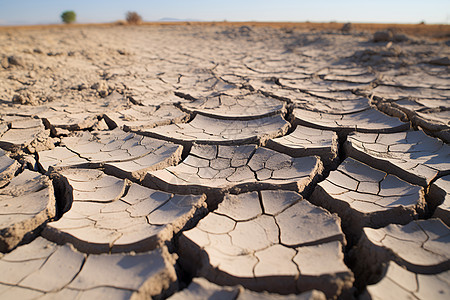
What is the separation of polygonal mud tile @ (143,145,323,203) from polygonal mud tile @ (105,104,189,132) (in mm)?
658

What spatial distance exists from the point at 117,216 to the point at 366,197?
1316mm

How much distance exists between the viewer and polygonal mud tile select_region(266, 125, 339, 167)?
6.30ft

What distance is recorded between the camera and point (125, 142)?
2.24 meters

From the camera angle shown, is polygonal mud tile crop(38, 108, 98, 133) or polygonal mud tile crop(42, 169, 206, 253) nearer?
polygonal mud tile crop(42, 169, 206, 253)

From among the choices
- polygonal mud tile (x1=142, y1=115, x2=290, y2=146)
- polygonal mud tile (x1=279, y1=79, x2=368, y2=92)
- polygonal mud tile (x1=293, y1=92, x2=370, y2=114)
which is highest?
polygonal mud tile (x1=279, y1=79, x2=368, y2=92)

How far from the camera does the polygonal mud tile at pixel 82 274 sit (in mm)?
1024

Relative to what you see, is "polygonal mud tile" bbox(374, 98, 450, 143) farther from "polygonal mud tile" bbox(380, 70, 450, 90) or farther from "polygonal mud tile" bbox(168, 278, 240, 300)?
"polygonal mud tile" bbox(168, 278, 240, 300)

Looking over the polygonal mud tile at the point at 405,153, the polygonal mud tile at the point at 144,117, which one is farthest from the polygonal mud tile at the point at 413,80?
the polygonal mud tile at the point at 144,117

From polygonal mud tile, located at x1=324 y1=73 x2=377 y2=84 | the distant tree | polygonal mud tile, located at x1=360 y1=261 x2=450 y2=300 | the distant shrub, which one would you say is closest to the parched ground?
polygonal mud tile, located at x1=360 y1=261 x2=450 y2=300

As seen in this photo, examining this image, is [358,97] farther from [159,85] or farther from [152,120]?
[159,85]

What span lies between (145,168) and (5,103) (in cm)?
230

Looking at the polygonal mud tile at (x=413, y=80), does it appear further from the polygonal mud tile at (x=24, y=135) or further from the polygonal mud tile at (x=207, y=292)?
the polygonal mud tile at (x=24, y=135)

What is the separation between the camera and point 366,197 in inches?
60.0

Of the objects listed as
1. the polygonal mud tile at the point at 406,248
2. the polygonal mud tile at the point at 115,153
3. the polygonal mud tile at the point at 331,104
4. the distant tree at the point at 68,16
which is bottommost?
the polygonal mud tile at the point at 115,153
